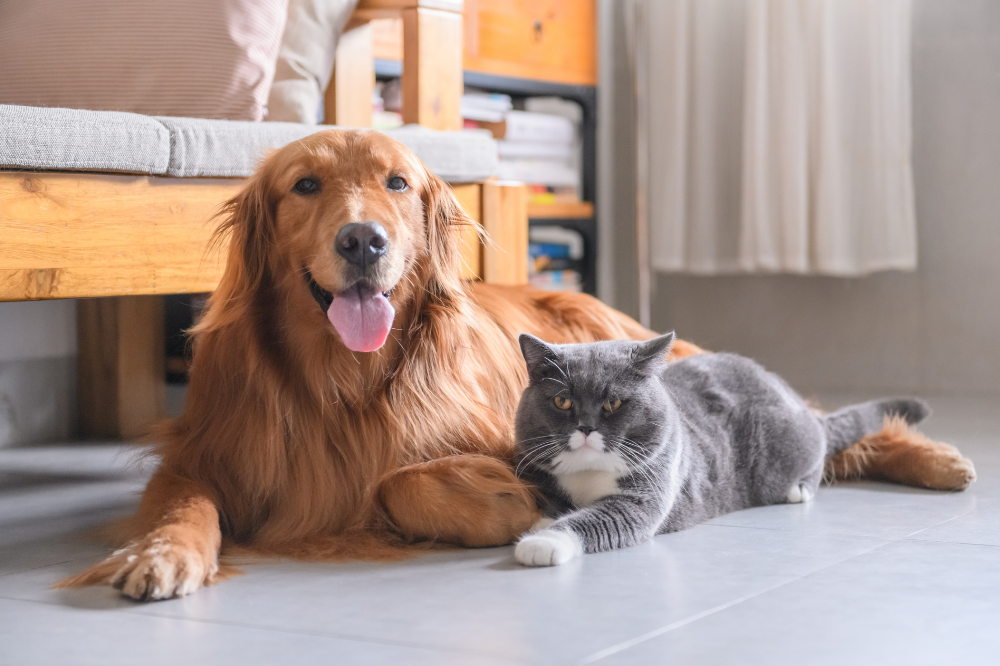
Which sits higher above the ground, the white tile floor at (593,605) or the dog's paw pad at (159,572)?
the dog's paw pad at (159,572)

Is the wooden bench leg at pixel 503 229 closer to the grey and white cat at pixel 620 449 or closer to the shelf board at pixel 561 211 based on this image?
the grey and white cat at pixel 620 449

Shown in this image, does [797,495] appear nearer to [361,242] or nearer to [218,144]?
[361,242]

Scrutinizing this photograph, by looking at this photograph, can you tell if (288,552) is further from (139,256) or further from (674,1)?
(674,1)

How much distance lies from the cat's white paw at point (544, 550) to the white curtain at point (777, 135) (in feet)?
7.81

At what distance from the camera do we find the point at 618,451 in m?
1.66

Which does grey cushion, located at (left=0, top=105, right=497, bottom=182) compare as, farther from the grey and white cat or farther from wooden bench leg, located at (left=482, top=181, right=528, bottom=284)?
the grey and white cat

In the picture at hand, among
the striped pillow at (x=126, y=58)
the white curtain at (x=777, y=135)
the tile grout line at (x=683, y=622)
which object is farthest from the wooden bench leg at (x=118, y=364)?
the tile grout line at (x=683, y=622)

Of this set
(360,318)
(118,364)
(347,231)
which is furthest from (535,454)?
(118,364)

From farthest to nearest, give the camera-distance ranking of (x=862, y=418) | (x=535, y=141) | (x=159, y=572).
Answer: (x=535, y=141), (x=862, y=418), (x=159, y=572)

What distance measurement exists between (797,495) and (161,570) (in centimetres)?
113

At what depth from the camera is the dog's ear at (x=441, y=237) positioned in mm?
1808

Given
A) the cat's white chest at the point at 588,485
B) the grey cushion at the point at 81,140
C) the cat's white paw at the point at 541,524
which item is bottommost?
the cat's white paw at the point at 541,524

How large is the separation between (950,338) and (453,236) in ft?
7.79

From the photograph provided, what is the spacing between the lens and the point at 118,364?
9.65 ft
